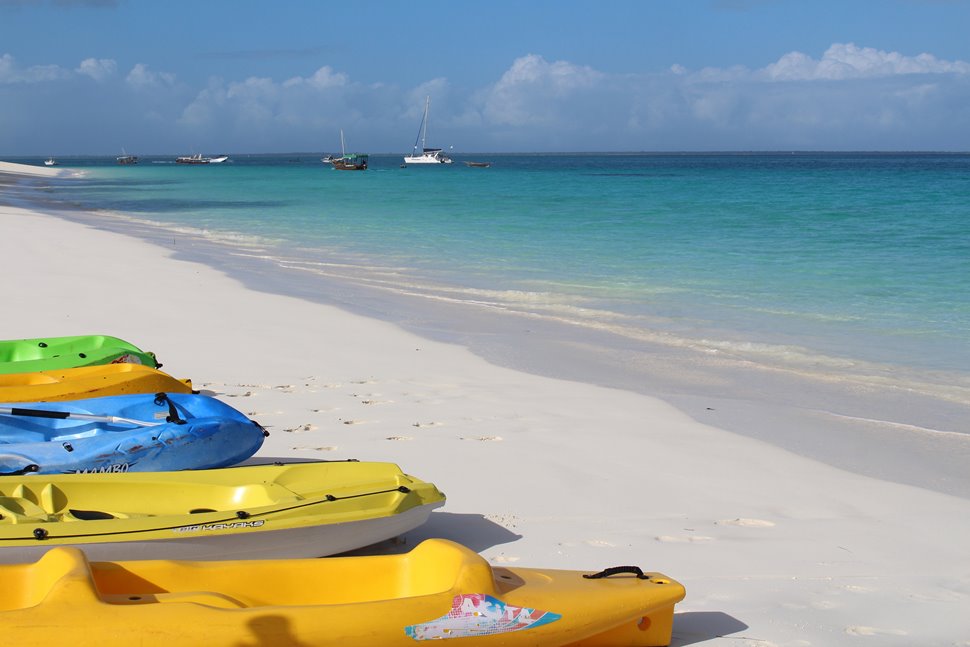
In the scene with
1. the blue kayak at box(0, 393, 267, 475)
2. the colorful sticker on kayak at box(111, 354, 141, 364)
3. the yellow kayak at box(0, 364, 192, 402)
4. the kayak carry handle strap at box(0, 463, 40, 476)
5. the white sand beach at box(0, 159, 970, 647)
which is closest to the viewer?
the white sand beach at box(0, 159, 970, 647)

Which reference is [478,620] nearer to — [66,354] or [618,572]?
[618,572]

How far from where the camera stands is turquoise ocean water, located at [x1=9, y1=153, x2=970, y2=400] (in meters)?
10.9

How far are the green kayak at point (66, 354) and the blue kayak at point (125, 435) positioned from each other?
1.13 meters

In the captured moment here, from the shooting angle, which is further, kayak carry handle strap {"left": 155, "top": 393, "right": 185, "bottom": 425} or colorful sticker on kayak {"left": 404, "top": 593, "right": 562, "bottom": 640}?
kayak carry handle strap {"left": 155, "top": 393, "right": 185, "bottom": 425}

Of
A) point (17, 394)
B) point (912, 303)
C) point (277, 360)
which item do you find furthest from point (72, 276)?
point (912, 303)

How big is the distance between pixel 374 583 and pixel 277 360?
5173mm

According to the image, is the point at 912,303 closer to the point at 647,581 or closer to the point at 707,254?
the point at 707,254

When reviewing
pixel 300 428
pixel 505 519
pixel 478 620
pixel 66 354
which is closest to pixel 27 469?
pixel 300 428

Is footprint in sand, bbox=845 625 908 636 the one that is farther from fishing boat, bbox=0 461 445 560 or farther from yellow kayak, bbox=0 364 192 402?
yellow kayak, bbox=0 364 192 402

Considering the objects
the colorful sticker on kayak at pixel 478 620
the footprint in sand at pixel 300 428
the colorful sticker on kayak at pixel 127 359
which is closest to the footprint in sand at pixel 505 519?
the colorful sticker on kayak at pixel 478 620

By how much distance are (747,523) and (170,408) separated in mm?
3014

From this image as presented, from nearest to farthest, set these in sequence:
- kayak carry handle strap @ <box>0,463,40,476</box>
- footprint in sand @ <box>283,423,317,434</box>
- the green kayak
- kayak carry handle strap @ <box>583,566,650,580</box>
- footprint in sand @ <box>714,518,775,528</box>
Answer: kayak carry handle strap @ <box>583,566,650,580</box>
kayak carry handle strap @ <box>0,463,40,476</box>
footprint in sand @ <box>714,518,775,528</box>
footprint in sand @ <box>283,423,317,434</box>
the green kayak

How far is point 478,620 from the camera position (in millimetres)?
3348

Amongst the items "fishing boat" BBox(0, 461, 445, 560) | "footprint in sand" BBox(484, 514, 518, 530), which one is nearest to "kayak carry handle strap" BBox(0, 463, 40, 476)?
"fishing boat" BBox(0, 461, 445, 560)
